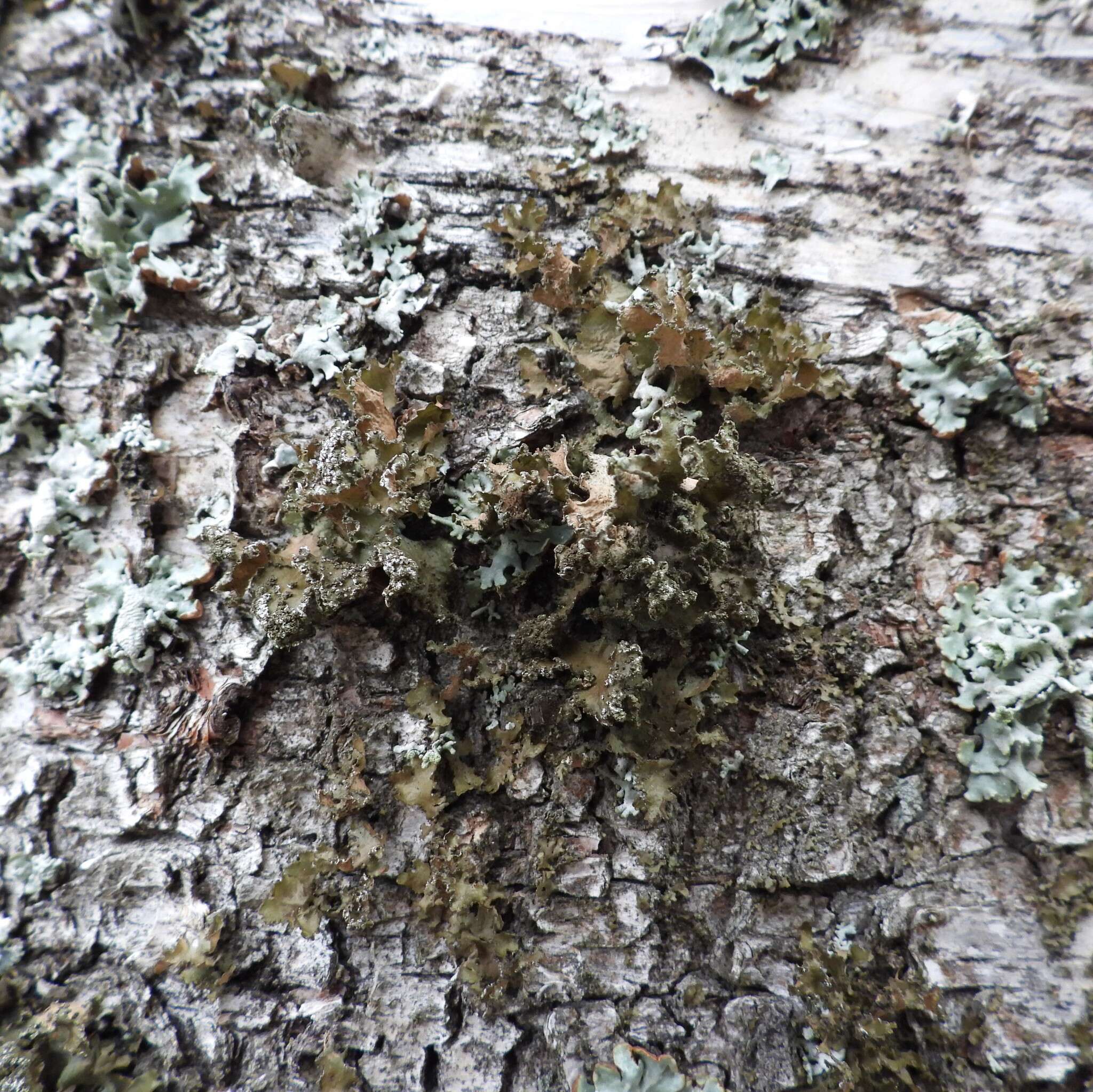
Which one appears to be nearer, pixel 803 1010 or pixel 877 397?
pixel 803 1010

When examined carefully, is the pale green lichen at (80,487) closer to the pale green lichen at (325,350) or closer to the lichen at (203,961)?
the pale green lichen at (325,350)

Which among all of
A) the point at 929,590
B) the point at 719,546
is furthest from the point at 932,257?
the point at 719,546

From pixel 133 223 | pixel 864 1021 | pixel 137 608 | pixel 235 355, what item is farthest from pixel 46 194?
pixel 864 1021

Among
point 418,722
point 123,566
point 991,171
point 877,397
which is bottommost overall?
point 418,722

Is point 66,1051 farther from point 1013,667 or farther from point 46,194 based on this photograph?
point 1013,667

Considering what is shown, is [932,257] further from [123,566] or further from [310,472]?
[123,566]

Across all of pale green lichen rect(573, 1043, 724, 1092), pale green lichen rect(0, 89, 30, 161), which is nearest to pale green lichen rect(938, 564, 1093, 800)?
pale green lichen rect(573, 1043, 724, 1092)

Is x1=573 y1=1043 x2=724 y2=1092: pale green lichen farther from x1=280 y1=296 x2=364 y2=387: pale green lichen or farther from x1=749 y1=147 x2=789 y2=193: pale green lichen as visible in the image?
x1=749 y1=147 x2=789 y2=193: pale green lichen

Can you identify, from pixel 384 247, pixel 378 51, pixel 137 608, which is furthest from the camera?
pixel 378 51
